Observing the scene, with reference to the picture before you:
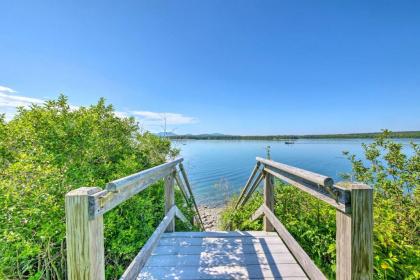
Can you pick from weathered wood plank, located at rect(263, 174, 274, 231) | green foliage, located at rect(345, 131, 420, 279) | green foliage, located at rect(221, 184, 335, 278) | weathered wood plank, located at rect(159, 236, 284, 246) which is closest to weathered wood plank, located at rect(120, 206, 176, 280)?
weathered wood plank, located at rect(159, 236, 284, 246)

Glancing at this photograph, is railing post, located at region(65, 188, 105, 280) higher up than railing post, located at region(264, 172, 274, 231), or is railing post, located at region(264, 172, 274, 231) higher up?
railing post, located at region(65, 188, 105, 280)

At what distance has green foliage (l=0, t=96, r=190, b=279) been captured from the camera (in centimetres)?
155

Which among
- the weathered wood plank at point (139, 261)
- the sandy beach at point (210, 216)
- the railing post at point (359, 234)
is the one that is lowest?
the sandy beach at point (210, 216)

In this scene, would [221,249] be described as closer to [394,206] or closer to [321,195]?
[321,195]

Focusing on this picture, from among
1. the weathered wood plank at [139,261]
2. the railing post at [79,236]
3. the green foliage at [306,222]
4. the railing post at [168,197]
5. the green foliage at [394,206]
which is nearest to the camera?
the railing post at [79,236]

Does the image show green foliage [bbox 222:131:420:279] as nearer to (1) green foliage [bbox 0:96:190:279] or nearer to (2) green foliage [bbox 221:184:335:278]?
(2) green foliage [bbox 221:184:335:278]

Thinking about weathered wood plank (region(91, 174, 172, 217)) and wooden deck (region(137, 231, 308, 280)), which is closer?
weathered wood plank (region(91, 174, 172, 217))

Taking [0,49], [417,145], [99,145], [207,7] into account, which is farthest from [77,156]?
[207,7]

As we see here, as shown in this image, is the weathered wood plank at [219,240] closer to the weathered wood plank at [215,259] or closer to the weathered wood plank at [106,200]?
the weathered wood plank at [215,259]

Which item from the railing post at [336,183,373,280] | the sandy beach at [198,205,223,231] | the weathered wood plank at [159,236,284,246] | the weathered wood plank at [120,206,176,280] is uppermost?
the railing post at [336,183,373,280]

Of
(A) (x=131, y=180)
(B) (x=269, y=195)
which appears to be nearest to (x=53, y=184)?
(A) (x=131, y=180)

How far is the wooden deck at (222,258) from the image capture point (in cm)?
188

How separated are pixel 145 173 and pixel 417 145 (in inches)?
151

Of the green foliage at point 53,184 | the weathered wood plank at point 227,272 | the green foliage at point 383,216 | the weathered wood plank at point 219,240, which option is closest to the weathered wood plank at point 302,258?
the weathered wood plank at point 227,272
